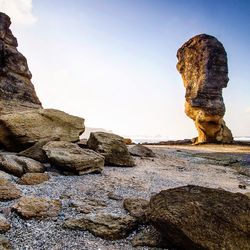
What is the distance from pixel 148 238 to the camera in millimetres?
5160

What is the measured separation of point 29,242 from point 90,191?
9.26ft

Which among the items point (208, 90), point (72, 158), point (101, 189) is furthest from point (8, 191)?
point (208, 90)

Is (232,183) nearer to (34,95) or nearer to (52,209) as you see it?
(52,209)

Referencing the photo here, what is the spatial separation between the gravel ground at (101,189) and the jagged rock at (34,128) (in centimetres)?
261

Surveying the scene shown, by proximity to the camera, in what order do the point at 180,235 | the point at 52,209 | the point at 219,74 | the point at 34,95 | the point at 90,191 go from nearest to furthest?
the point at 180,235 < the point at 52,209 < the point at 90,191 < the point at 34,95 < the point at 219,74

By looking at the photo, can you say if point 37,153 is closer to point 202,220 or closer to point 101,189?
point 101,189

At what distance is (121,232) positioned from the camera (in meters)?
5.36

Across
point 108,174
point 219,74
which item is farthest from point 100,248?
point 219,74

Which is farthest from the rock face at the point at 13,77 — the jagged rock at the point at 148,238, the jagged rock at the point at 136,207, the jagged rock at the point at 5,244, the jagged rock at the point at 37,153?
the jagged rock at the point at 148,238

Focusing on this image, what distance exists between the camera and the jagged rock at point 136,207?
235 inches

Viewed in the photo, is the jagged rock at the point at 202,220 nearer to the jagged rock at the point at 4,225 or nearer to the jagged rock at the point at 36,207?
the jagged rock at the point at 36,207

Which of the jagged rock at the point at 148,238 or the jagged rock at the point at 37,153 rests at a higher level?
the jagged rock at the point at 37,153

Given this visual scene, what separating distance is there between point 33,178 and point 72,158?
153 centimetres

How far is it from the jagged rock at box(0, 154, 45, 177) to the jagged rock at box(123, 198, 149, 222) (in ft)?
10.4
